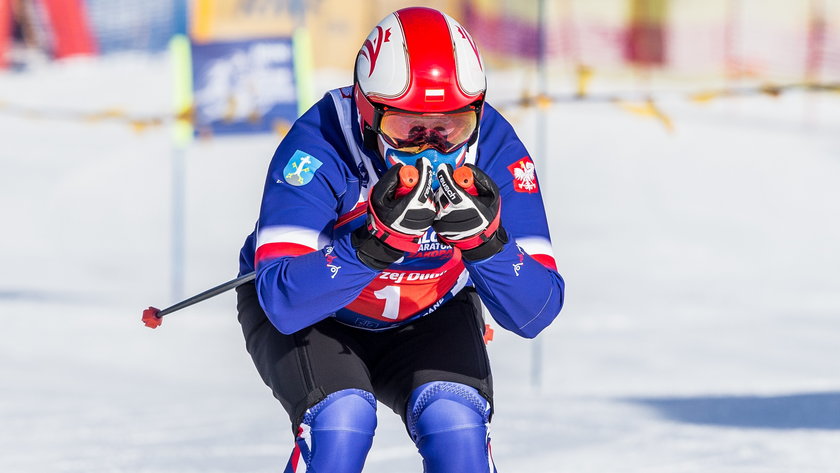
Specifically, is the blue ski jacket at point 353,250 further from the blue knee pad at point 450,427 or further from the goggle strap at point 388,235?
the blue knee pad at point 450,427

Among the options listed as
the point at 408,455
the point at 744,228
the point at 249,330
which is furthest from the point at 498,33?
the point at 249,330


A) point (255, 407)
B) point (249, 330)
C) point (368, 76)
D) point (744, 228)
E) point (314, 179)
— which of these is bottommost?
point (744, 228)

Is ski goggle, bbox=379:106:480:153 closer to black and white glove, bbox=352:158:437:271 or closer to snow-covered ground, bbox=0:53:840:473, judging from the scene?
black and white glove, bbox=352:158:437:271

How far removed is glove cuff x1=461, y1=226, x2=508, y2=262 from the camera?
2811mm

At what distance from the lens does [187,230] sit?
16.5 meters

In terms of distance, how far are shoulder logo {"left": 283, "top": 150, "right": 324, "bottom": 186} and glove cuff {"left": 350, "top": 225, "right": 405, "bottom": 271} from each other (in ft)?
0.91

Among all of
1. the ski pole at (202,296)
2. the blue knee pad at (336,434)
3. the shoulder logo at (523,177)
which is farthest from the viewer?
the ski pole at (202,296)

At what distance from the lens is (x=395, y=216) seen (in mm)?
2697

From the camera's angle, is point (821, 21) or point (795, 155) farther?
point (795, 155)

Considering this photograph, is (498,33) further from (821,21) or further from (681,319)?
(681,319)

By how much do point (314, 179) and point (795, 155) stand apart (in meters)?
17.2

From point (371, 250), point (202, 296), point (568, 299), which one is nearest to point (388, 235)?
point (371, 250)

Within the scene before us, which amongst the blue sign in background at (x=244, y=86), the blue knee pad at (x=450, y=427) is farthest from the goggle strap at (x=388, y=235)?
the blue sign in background at (x=244, y=86)

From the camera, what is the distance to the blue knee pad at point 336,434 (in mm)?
2906
